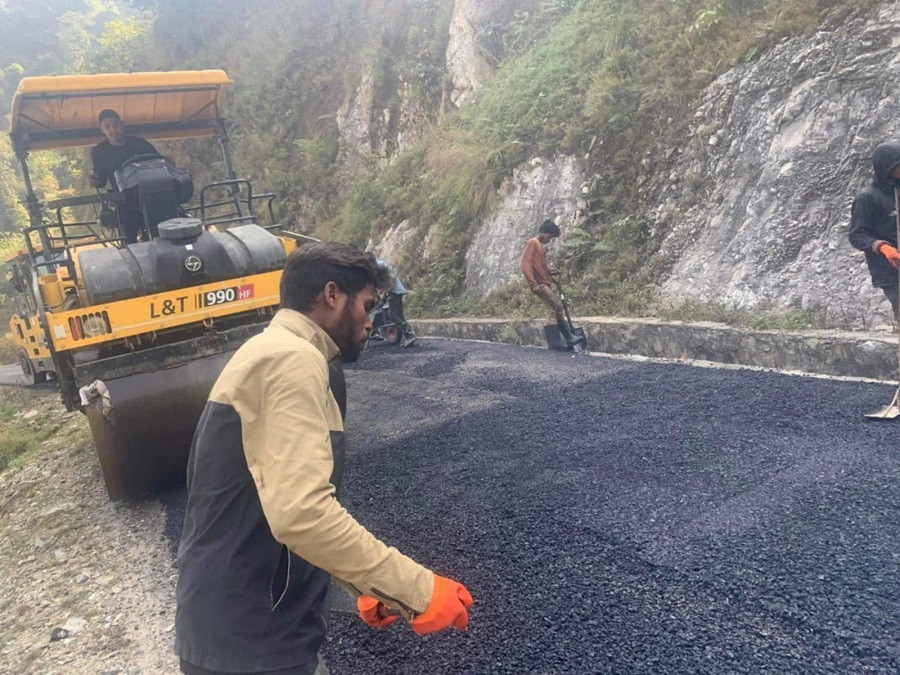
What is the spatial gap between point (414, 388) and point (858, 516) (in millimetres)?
4318

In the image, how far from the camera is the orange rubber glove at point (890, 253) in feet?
14.8

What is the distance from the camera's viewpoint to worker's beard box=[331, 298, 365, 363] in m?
1.70

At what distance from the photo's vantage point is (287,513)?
4.51ft

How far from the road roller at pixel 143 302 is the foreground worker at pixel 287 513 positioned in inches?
125

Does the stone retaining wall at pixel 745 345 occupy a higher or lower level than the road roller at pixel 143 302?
lower

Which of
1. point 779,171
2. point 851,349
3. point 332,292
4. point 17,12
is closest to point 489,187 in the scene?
point 779,171

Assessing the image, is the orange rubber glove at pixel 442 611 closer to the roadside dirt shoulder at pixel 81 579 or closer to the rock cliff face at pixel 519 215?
the roadside dirt shoulder at pixel 81 579

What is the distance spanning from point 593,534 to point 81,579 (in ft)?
9.78

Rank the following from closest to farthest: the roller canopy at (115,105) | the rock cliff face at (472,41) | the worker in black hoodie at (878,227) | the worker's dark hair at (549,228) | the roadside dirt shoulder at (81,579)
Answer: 1. the roadside dirt shoulder at (81,579)
2. the worker in black hoodie at (878,227)
3. the roller canopy at (115,105)
4. the worker's dark hair at (549,228)
5. the rock cliff face at (472,41)

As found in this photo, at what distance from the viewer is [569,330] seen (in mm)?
8008

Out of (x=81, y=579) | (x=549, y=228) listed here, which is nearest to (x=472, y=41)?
(x=549, y=228)

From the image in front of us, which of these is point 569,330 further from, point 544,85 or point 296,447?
point 296,447

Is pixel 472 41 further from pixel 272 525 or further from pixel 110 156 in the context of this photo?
pixel 272 525

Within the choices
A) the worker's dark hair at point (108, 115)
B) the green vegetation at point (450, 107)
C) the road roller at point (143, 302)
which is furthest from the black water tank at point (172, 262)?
the green vegetation at point (450, 107)
